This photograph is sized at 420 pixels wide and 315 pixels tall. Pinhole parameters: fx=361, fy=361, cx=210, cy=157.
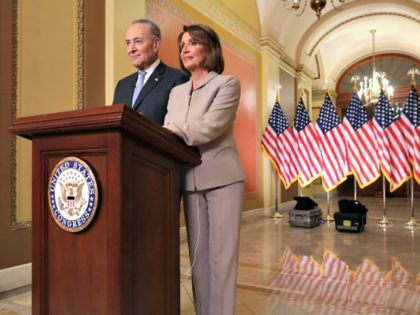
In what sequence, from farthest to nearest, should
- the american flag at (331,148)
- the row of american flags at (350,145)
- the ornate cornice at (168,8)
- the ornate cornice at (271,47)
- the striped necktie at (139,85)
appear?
the ornate cornice at (271,47) → the american flag at (331,148) → the row of american flags at (350,145) → the ornate cornice at (168,8) → the striped necktie at (139,85)

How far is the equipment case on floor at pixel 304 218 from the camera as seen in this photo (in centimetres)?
614

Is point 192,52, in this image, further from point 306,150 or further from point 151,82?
point 306,150

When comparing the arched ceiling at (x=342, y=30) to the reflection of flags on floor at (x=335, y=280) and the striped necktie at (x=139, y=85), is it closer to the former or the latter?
the reflection of flags on floor at (x=335, y=280)

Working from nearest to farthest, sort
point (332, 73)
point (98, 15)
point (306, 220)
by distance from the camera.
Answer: point (98, 15) → point (306, 220) → point (332, 73)

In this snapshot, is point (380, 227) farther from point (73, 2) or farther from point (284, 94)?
point (73, 2)

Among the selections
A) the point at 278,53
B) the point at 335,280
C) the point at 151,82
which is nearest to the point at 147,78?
the point at 151,82

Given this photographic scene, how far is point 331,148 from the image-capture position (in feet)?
22.2

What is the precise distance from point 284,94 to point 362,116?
253cm

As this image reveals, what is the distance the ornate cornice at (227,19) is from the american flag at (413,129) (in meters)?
3.12

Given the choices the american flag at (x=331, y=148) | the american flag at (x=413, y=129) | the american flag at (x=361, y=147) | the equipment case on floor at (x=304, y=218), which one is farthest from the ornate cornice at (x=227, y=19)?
the equipment case on floor at (x=304, y=218)

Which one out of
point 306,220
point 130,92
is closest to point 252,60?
point 306,220

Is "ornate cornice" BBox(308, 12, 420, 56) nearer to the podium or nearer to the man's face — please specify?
the man's face

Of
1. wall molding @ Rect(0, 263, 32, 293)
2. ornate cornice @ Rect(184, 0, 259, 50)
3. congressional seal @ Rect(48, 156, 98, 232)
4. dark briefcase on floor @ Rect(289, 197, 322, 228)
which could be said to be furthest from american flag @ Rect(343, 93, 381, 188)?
congressional seal @ Rect(48, 156, 98, 232)

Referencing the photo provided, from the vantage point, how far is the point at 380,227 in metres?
6.21
